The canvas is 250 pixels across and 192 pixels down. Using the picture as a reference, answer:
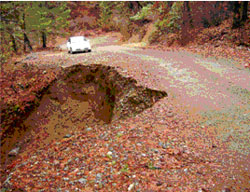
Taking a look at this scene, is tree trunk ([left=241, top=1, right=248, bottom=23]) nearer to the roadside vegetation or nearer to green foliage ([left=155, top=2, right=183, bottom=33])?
the roadside vegetation

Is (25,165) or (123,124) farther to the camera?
(123,124)

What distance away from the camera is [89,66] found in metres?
11.5

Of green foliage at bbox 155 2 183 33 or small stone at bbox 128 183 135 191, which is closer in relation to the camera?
small stone at bbox 128 183 135 191

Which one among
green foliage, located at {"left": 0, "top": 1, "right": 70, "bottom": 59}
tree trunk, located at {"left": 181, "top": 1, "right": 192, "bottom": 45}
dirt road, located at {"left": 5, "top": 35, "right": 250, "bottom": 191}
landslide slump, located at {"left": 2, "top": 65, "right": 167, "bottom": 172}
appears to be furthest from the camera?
green foliage, located at {"left": 0, "top": 1, "right": 70, "bottom": 59}

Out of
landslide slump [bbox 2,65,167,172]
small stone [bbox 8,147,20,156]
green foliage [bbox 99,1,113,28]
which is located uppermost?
green foliage [bbox 99,1,113,28]

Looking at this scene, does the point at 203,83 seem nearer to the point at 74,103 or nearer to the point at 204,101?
the point at 204,101

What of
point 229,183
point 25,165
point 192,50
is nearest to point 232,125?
point 229,183

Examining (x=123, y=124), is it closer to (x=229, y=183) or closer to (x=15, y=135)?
(x=229, y=183)

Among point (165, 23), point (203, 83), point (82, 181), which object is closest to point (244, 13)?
point (165, 23)

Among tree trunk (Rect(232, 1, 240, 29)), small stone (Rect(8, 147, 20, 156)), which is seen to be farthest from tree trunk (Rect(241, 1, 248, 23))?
small stone (Rect(8, 147, 20, 156))

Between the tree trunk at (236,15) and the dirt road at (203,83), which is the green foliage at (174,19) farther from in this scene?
the dirt road at (203,83)

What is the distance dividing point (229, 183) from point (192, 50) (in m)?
11.2

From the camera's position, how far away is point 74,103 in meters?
11.7

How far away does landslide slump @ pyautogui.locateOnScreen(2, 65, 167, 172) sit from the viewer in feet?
33.5
